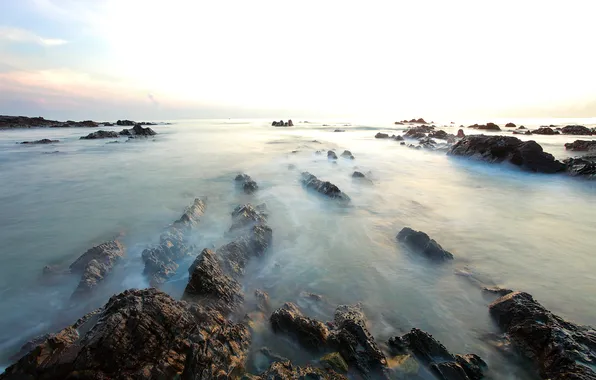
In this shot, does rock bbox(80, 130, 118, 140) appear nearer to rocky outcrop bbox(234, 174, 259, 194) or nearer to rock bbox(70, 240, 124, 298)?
rocky outcrop bbox(234, 174, 259, 194)

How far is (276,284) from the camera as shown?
4859mm

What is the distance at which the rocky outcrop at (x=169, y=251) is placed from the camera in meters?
4.93

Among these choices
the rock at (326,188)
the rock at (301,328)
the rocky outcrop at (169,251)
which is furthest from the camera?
the rock at (326,188)

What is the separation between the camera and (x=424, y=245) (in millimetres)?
5891

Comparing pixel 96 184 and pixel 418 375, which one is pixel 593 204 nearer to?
pixel 418 375

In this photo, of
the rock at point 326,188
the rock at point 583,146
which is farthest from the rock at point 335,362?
the rock at point 583,146

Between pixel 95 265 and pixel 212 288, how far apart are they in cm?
240

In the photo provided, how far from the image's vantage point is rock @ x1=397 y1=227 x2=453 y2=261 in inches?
223

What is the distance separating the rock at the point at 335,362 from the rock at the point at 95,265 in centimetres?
386

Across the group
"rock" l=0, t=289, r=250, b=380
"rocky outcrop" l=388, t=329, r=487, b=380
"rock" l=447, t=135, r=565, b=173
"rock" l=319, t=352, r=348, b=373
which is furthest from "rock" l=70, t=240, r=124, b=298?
"rock" l=447, t=135, r=565, b=173

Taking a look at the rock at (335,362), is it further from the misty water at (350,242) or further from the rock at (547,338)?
the rock at (547,338)

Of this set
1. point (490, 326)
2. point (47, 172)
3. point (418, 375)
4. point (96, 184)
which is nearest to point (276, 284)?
point (418, 375)

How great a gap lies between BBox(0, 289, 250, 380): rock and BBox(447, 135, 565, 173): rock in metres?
17.0

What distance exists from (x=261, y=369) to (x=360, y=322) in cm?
135
